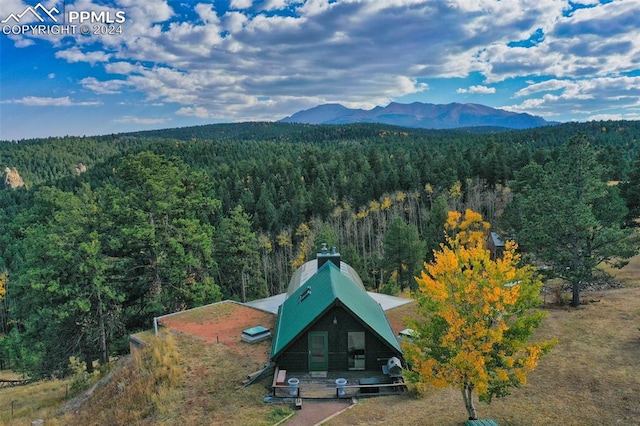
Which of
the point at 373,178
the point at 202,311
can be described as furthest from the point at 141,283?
the point at 373,178

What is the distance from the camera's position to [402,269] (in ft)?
131

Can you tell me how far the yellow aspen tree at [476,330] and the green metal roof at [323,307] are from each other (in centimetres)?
519

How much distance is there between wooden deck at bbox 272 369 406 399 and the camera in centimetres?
1488

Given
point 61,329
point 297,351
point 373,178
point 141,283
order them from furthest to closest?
point 373,178
point 141,283
point 61,329
point 297,351

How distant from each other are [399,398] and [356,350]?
2.68 meters

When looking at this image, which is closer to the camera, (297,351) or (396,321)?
(297,351)

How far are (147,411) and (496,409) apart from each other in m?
11.6

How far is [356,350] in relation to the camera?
55.2ft

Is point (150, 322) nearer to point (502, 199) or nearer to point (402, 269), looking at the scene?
point (402, 269)

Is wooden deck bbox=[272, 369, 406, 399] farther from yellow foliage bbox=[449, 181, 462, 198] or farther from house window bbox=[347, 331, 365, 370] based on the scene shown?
yellow foliage bbox=[449, 181, 462, 198]

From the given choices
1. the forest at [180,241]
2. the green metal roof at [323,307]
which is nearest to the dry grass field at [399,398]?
the green metal roof at [323,307]

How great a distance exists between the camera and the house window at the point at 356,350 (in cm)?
1677

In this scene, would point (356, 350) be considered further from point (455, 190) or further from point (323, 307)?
point (455, 190)

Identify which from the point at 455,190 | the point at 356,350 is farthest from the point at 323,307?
the point at 455,190
